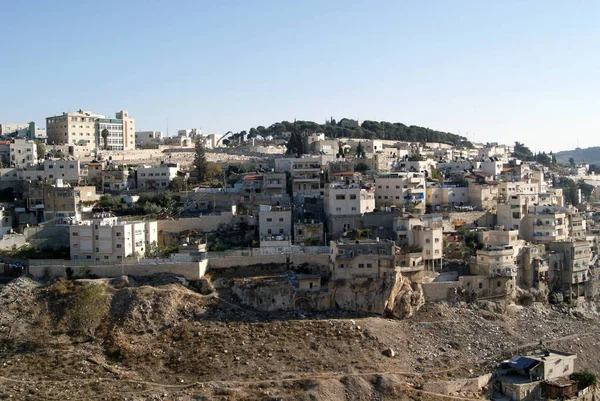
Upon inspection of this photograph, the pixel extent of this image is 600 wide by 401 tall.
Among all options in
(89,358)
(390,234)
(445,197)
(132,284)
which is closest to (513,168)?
(445,197)

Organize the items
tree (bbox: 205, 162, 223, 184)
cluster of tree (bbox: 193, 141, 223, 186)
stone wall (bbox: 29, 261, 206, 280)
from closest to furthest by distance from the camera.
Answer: stone wall (bbox: 29, 261, 206, 280) < cluster of tree (bbox: 193, 141, 223, 186) < tree (bbox: 205, 162, 223, 184)

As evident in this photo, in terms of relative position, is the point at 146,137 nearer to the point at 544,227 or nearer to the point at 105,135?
the point at 105,135

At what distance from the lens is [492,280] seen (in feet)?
102

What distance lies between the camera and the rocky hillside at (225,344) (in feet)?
78.9

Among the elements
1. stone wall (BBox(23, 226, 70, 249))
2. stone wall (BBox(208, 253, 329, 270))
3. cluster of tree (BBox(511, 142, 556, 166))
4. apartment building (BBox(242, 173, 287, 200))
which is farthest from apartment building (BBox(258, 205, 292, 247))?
cluster of tree (BBox(511, 142, 556, 166))

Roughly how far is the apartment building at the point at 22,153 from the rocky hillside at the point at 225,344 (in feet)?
60.3

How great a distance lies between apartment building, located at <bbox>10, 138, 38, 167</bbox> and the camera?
150 feet

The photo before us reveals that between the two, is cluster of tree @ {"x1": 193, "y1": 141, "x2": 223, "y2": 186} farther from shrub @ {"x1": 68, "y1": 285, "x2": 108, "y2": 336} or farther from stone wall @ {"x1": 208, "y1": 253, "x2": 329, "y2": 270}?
shrub @ {"x1": 68, "y1": 285, "x2": 108, "y2": 336}

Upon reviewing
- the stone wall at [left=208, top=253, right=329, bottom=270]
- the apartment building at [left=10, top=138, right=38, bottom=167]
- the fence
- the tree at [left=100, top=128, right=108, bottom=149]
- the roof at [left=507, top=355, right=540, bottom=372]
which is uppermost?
the tree at [left=100, top=128, right=108, bottom=149]

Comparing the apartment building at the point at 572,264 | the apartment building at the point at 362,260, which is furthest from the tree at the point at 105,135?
the apartment building at the point at 572,264

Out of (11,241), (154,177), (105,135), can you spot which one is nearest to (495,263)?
(11,241)

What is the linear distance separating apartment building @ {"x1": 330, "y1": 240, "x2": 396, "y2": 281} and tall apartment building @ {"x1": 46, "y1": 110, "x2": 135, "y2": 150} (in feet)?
95.6

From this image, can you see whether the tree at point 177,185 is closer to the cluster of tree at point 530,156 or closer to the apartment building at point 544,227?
the apartment building at point 544,227

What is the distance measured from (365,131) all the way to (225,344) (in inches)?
1918
